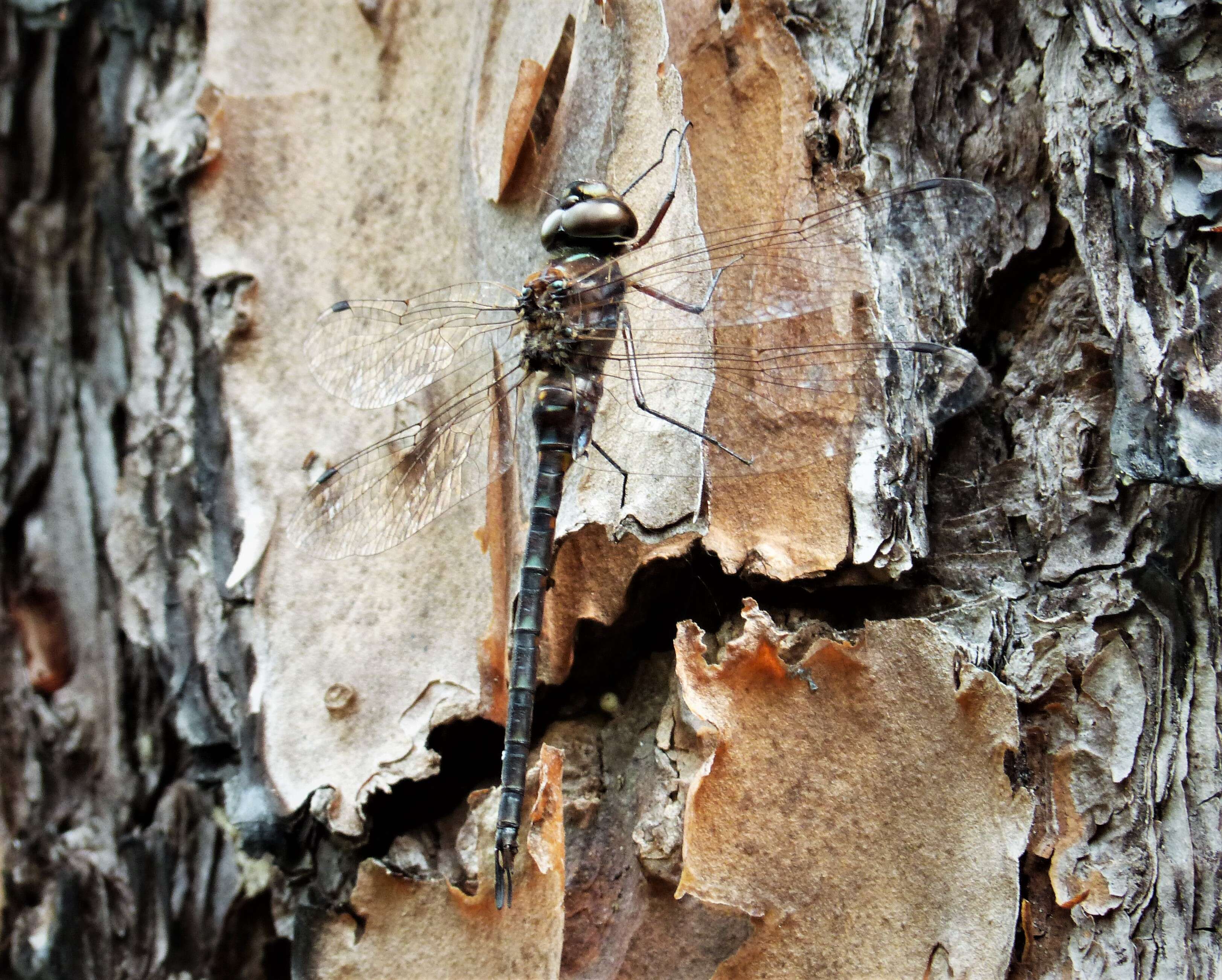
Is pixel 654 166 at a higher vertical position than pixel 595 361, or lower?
higher

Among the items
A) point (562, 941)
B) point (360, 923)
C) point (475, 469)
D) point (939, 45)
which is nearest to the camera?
point (562, 941)

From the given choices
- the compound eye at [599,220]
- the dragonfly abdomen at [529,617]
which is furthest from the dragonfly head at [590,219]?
the dragonfly abdomen at [529,617]

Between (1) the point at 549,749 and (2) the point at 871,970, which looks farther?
(1) the point at 549,749

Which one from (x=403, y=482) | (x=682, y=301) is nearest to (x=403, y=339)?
(x=403, y=482)

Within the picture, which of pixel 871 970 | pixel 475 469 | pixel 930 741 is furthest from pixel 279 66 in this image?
pixel 871 970

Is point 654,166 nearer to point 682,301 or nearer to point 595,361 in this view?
point 682,301

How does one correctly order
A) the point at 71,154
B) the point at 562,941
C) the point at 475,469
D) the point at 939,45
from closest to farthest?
the point at 562,941
the point at 939,45
the point at 475,469
the point at 71,154

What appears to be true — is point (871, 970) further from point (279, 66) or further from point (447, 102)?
point (279, 66)
